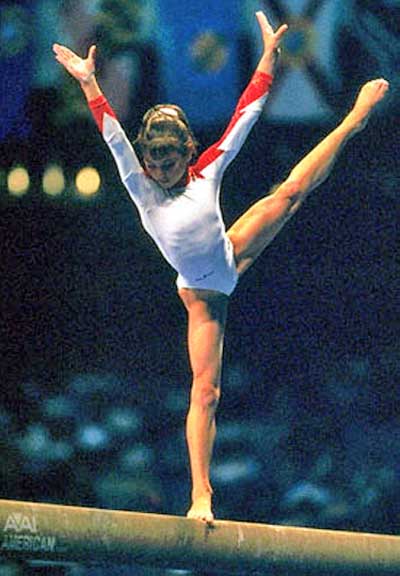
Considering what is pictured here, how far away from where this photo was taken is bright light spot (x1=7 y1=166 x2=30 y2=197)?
7.50 metres

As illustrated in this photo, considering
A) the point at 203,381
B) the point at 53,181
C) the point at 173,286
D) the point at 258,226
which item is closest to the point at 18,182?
the point at 53,181

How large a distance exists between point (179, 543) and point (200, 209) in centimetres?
151

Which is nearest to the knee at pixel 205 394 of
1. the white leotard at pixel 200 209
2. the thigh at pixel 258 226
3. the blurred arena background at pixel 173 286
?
the white leotard at pixel 200 209

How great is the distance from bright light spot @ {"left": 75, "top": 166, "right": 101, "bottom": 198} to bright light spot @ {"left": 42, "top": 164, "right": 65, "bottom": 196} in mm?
90

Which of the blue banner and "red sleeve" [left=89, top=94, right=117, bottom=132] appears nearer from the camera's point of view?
"red sleeve" [left=89, top=94, right=117, bottom=132]

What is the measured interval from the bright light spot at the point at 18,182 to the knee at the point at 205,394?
7.96 ft

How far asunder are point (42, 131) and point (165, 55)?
0.79 meters

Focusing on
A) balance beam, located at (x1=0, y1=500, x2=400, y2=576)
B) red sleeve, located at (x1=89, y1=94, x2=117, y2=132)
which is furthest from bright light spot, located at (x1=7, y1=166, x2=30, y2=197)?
balance beam, located at (x1=0, y1=500, x2=400, y2=576)

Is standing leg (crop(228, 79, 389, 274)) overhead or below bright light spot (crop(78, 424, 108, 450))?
overhead

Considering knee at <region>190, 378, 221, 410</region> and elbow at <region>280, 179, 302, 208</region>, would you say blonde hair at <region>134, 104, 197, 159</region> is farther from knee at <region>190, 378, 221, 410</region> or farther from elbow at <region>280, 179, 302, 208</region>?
knee at <region>190, 378, 221, 410</region>

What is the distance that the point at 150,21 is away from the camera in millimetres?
7398

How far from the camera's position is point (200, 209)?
5.59 metres

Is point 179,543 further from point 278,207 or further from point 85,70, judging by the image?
point 85,70

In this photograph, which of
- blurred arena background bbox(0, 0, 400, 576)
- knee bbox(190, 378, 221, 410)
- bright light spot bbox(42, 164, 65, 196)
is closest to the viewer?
knee bbox(190, 378, 221, 410)
